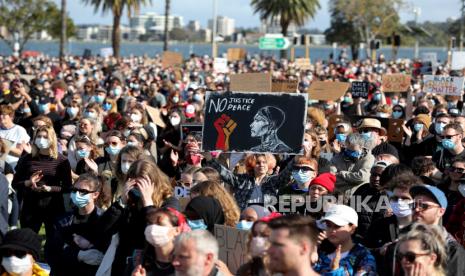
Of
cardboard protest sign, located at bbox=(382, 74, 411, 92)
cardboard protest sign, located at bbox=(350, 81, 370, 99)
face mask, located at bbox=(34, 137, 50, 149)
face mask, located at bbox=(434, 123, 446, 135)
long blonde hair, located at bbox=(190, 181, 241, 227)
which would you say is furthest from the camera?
cardboard protest sign, located at bbox=(382, 74, 411, 92)

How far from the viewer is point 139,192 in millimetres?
7750

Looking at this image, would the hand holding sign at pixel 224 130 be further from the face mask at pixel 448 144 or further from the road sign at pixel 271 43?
the road sign at pixel 271 43

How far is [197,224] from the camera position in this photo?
716cm

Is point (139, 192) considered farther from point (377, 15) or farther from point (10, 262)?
point (377, 15)

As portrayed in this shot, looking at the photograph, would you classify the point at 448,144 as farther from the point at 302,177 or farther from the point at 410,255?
the point at 410,255

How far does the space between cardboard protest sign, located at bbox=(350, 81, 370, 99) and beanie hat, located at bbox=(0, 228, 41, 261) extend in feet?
40.4

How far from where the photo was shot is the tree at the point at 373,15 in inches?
3054

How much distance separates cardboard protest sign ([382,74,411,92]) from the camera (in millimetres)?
20859

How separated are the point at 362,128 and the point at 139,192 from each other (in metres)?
5.06

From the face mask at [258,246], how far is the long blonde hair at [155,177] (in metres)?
1.61

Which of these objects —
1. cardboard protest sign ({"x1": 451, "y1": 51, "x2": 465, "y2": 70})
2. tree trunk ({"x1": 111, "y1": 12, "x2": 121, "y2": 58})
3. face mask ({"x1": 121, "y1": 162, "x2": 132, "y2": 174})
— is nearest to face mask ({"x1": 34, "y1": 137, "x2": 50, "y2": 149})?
face mask ({"x1": 121, "y1": 162, "x2": 132, "y2": 174})

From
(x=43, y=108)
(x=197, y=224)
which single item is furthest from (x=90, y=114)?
(x=197, y=224)

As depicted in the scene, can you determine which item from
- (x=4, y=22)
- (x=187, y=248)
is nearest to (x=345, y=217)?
(x=187, y=248)

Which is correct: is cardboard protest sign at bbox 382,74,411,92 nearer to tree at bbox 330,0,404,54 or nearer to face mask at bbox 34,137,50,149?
face mask at bbox 34,137,50,149
